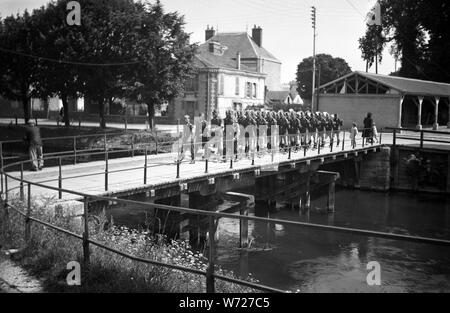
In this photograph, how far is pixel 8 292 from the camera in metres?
5.92

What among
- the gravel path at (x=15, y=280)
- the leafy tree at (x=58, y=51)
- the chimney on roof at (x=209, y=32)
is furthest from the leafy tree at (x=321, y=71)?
the gravel path at (x=15, y=280)

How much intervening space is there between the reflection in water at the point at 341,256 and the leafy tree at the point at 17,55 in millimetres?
23376

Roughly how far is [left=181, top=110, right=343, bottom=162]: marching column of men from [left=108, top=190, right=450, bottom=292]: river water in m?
3.05

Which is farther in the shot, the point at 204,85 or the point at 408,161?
the point at 204,85

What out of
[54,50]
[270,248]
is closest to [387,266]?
[270,248]

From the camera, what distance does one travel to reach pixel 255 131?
835 inches

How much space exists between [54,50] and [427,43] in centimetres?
4027

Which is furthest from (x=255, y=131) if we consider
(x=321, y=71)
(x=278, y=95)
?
(x=321, y=71)

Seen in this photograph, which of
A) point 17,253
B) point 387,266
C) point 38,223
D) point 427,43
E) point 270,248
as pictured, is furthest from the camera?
point 427,43

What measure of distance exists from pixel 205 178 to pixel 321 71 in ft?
258

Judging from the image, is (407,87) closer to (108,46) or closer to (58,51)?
(108,46)

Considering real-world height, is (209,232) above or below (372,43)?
below

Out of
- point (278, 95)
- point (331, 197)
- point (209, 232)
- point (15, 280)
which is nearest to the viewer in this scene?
point (209, 232)
